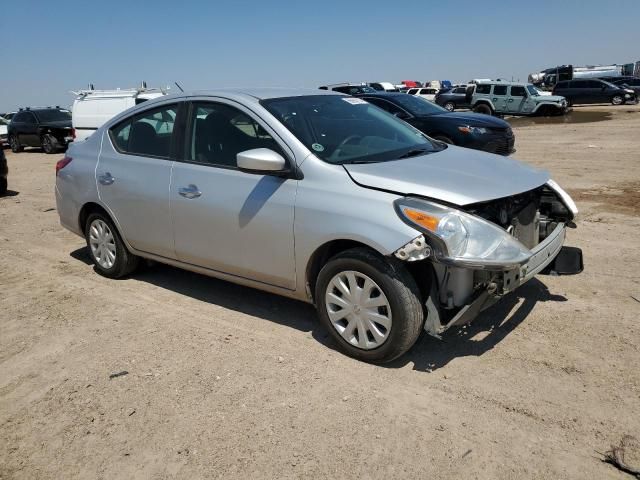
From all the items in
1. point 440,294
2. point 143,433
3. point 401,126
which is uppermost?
point 401,126

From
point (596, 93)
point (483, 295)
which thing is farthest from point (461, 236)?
point (596, 93)

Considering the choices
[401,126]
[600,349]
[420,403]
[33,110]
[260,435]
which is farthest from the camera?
[33,110]

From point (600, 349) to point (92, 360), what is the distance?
11.3 ft

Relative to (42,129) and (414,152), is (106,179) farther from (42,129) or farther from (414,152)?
(42,129)

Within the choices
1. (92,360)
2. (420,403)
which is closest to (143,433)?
(92,360)

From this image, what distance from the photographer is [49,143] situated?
19812 mm

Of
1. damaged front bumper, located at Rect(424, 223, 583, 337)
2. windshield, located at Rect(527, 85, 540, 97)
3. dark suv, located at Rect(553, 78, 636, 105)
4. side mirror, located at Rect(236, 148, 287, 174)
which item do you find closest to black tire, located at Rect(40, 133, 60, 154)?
side mirror, located at Rect(236, 148, 287, 174)

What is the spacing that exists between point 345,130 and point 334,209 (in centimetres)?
94

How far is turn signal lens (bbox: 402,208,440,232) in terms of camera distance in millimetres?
3316

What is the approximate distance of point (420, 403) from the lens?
3.30m

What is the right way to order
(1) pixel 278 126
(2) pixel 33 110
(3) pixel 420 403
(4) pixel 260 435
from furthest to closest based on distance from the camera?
(2) pixel 33 110 → (1) pixel 278 126 → (3) pixel 420 403 → (4) pixel 260 435

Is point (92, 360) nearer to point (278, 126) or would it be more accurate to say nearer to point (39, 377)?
point (39, 377)

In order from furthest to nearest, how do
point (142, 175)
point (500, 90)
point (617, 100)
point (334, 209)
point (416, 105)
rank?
point (617, 100)
point (500, 90)
point (416, 105)
point (142, 175)
point (334, 209)

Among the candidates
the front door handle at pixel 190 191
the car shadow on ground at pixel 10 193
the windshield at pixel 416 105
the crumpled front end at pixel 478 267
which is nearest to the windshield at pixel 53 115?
the car shadow on ground at pixel 10 193
